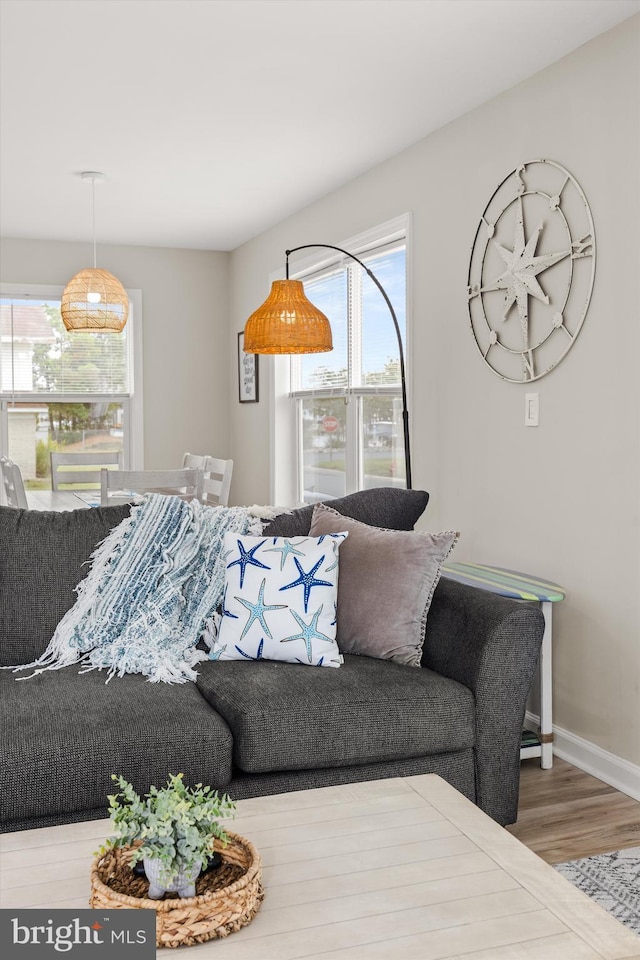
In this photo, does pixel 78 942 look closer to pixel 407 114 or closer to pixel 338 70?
pixel 338 70

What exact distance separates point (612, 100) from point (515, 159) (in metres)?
0.56

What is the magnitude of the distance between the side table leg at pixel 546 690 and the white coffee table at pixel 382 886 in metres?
1.41

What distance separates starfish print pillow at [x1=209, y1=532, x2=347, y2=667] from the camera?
8.51 ft

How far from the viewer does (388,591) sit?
105 inches

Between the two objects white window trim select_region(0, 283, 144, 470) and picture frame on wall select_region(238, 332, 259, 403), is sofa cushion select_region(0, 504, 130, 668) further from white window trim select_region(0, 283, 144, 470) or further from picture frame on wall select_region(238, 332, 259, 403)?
white window trim select_region(0, 283, 144, 470)

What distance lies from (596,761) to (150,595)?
165cm

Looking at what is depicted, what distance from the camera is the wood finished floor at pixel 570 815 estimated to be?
8.26 feet

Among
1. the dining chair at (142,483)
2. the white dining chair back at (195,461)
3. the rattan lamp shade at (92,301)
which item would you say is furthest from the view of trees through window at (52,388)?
the dining chair at (142,483)

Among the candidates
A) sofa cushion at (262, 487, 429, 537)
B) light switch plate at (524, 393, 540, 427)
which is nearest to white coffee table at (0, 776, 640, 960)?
sofa cushion at (262, 487, 429, 537)

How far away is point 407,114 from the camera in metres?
3.82

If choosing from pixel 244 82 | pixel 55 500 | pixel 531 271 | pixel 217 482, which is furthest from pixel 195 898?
pixel 55 500

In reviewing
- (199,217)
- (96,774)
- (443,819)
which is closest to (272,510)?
(96,774)

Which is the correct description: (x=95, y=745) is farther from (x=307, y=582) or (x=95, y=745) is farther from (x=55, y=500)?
(x=55, y=500)

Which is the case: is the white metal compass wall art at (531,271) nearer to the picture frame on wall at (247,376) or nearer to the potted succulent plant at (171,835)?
the potted succulent plant at (171,835)
